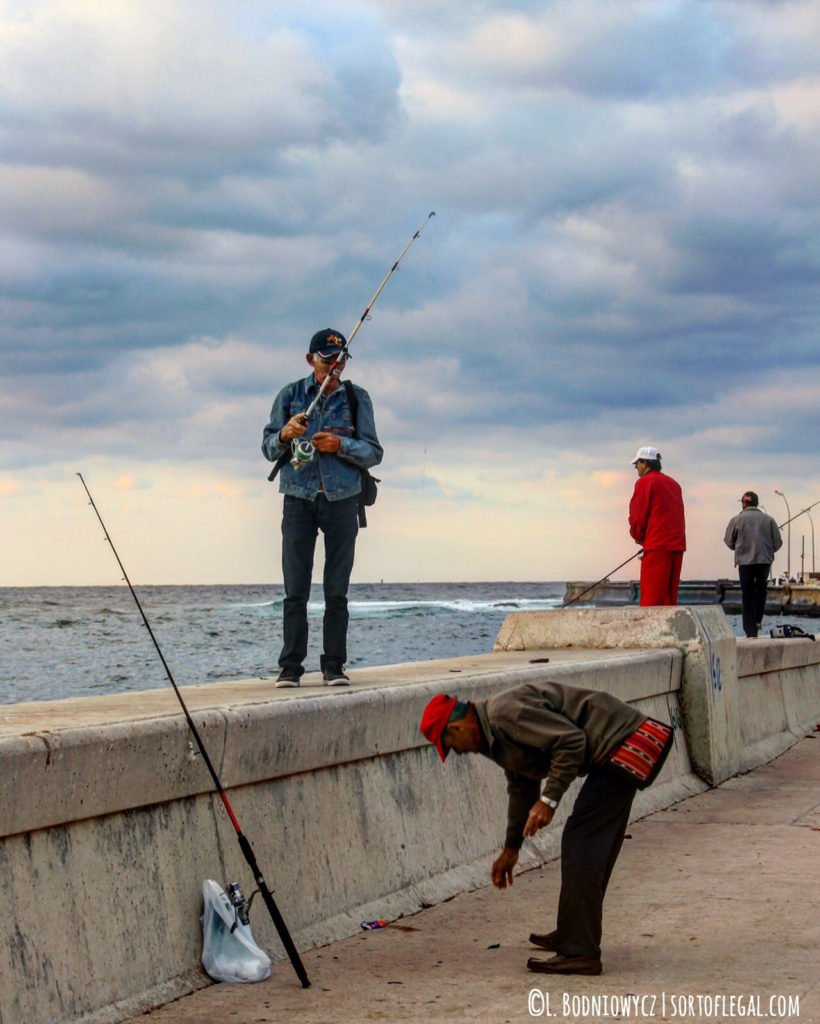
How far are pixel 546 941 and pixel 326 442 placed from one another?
113 inches

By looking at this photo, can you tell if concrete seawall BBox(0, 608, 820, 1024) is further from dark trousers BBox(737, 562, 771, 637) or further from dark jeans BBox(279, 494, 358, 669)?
dark trousers BBox(737, 562, 771, 637)

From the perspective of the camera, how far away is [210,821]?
15.9ft

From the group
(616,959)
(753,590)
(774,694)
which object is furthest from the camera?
(753,590)

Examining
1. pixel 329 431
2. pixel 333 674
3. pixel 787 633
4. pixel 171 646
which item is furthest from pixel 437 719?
pixel 171 646

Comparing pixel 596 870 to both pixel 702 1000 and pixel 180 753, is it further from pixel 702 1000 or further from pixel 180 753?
pixel 180 753

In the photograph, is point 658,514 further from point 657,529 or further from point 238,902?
point 238,902

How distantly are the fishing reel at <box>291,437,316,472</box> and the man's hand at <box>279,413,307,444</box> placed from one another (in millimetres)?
44

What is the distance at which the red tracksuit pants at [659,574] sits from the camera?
11711 mm

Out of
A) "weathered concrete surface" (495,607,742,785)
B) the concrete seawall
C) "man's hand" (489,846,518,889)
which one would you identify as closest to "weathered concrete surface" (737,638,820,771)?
"weathered concrete surface" (495,607,742,785)

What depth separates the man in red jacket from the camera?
11.6 meters

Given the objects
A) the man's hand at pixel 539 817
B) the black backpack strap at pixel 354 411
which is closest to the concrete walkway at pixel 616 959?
the man's hand at pixel 539 817

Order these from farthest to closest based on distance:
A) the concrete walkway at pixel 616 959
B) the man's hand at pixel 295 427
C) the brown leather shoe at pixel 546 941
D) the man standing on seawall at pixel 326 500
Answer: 1. the man standing on seawall at pixel 326 500
2. the man's hand at pixel 295 427
3. the brown leather shoe at pixel 546 941
4. the concrete walkway at pixel 616 959

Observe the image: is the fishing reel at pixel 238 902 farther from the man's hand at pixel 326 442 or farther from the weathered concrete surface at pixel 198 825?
the man's hand at pixel 326 442

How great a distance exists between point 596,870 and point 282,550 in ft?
9.39
